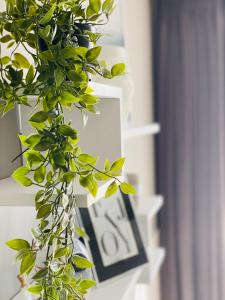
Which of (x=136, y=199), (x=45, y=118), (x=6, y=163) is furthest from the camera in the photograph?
(x=136, y=199)

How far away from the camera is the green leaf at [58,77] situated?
524mm

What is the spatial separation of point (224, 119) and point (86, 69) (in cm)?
164

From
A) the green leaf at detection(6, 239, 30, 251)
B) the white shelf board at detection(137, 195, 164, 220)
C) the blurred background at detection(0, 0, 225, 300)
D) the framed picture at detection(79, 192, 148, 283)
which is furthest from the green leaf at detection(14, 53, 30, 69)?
the blurred background at detection(0, 0, 225, 300)

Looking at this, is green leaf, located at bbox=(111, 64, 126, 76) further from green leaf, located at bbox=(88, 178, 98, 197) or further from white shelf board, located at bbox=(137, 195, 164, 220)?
white shelf board, located at bbox=(137, 195, 164, 220)

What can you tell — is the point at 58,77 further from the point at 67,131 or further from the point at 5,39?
the point at 5,39

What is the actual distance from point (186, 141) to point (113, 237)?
114 cm

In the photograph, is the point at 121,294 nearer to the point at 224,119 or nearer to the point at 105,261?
the point at 105,261

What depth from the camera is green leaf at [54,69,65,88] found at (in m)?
0.52

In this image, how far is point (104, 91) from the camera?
0.72 metres

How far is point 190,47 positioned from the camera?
2.10 m

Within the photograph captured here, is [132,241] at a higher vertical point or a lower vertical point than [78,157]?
lower

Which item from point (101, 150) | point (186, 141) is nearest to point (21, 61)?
point (101, 150)

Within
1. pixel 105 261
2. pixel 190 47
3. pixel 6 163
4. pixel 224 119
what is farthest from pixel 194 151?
pixel 6 163

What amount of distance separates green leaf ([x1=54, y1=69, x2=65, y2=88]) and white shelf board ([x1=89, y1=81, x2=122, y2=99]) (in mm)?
124
